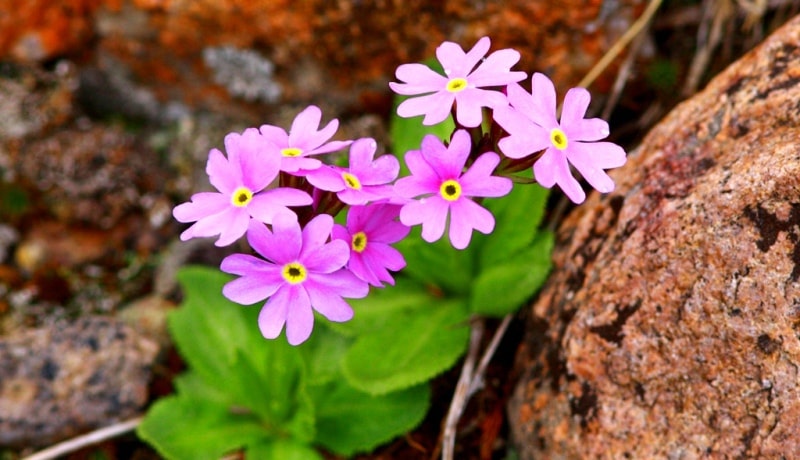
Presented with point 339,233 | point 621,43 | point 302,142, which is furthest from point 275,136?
point 621,43

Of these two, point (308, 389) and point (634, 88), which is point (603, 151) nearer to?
point (308, 389)

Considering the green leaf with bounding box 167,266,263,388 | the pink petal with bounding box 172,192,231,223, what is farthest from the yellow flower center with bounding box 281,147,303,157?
the green leaf with bounding box 167,266,263,388

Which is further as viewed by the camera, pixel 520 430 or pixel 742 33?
pixel 742 33

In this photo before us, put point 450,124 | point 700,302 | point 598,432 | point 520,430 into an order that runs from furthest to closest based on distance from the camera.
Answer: point 450,124 < point 520,430 < point 598,432 < point 700,302

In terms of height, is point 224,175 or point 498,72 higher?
point 498,72

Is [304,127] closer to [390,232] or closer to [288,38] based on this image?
[390,232]

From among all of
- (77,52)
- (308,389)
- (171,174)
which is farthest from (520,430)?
(77,52)

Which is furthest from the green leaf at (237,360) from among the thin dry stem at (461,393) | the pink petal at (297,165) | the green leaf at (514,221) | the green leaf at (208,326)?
the pink petal at (297,165)
